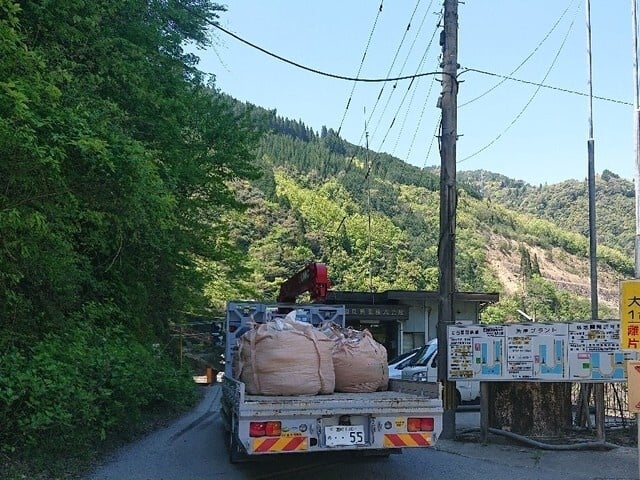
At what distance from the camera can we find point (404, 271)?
6312 centimetres

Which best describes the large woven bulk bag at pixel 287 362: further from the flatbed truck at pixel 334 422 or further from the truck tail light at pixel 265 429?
the truck tail light at pixel 265 429

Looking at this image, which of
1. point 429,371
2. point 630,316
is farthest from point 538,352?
point 429,371

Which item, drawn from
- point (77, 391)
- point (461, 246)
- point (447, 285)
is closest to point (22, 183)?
point (77, 391)

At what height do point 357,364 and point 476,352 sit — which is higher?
point 476,352

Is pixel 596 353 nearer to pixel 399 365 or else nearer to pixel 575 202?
pixel 399 365

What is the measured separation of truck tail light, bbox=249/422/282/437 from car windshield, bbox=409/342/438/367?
11282 mm

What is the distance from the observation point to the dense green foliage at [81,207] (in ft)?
25.3

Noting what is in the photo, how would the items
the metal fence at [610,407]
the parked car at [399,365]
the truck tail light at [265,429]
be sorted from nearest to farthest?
the truck tail light at [265,429], the metal fence at [610,407], the parked car at [399,365]

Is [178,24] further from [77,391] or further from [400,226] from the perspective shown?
[400,226]

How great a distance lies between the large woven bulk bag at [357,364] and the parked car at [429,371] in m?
8.04

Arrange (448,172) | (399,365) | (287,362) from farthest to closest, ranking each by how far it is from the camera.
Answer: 1. (399,365)
2. (448,172)
3. (287,362)

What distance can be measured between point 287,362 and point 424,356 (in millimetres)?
10798

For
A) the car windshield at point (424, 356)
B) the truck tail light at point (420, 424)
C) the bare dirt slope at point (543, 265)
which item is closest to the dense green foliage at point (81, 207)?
the truck tail light at point (420, 424)

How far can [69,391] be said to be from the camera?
816 cm
